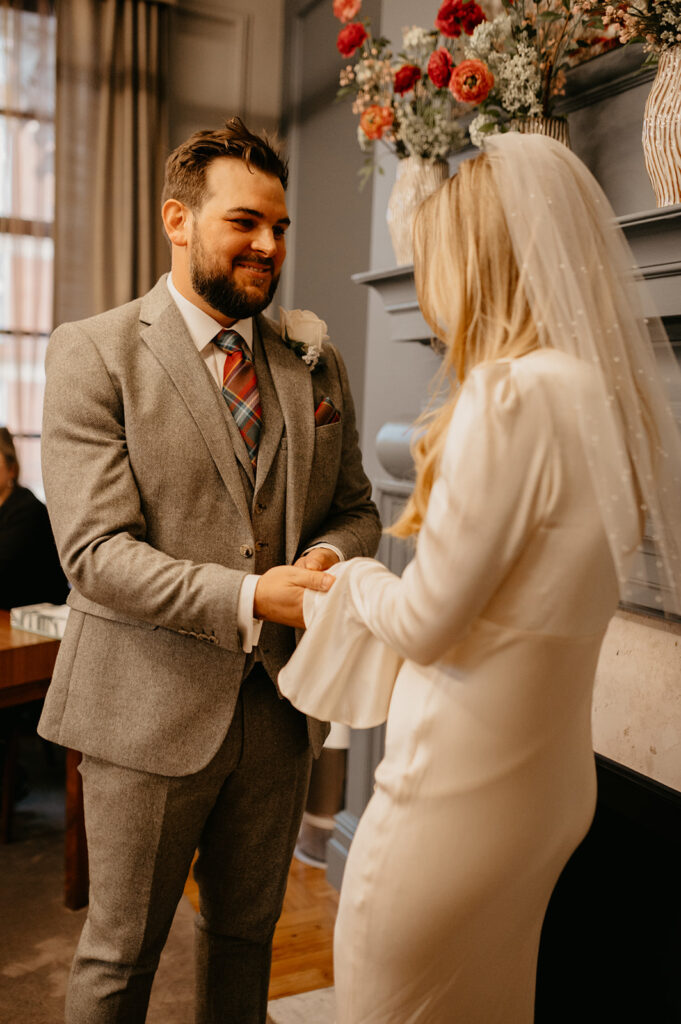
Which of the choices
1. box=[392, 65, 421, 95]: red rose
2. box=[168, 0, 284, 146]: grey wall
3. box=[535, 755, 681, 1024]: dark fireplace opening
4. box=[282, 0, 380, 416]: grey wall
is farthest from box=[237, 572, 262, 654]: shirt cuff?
box=[168, 0, 284, 146]: grey wall

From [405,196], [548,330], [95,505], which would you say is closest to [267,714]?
[95,505]

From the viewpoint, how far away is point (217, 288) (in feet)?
5.30

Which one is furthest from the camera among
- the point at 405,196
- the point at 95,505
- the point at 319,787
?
the point at 319,787

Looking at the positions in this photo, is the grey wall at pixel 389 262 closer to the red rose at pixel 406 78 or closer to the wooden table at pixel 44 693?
the red rose at pixel 406 78

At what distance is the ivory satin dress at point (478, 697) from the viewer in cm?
105

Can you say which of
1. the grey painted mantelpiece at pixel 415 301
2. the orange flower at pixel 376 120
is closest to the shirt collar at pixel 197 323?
the grey painted mantelpiece at pixel 415 301

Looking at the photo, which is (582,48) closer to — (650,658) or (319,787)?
(650,658)

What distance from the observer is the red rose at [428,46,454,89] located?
208 cm

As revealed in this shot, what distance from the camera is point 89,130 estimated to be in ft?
13.2

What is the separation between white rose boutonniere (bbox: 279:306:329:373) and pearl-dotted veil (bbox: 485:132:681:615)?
69 centimetres

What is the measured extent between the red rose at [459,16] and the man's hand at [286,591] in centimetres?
137

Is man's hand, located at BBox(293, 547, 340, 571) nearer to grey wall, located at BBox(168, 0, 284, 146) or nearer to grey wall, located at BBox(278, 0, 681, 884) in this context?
grey wall, located at BBox(278, 0, 681, 884)

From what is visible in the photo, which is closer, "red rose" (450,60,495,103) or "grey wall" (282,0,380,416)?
"red rose" (450,60,495,103)

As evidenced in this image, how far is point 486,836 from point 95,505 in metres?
0.80
